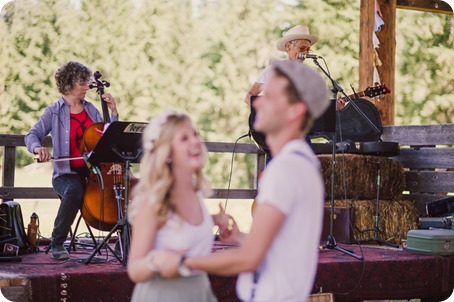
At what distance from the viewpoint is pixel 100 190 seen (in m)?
5.55

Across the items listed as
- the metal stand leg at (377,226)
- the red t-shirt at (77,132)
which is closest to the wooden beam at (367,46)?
the metal stand leg at (377,226)

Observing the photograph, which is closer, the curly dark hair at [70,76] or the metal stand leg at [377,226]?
the curly dark hair at [70,76]

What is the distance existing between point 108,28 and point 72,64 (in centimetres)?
790

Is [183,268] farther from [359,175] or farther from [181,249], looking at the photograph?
[359,175]

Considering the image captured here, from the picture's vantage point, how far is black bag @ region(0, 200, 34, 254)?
5.84 metres

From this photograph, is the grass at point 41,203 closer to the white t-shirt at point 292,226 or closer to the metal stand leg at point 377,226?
the metal stand leg at point 377,226

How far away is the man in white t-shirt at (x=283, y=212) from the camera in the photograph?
1966 mm

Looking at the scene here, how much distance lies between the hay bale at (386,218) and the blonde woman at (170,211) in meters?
5.03

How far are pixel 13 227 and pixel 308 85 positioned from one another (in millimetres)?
4405

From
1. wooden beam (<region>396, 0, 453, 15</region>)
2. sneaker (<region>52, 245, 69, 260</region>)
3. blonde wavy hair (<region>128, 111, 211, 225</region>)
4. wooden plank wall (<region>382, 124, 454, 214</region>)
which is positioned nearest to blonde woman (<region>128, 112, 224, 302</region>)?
blonde wavy hair (<region>128, 111, 211, 225</region>)

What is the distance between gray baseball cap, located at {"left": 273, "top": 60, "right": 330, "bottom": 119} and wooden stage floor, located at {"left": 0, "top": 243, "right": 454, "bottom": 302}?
2.83 meters

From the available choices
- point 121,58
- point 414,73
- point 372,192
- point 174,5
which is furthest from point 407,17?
point 372,192

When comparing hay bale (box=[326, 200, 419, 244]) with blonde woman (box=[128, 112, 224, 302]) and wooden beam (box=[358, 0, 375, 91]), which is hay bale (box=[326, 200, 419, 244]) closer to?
wooden beam (box=[358, 0, 375, 91])

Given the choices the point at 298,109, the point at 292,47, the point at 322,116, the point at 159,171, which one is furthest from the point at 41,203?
the point at 298,109
